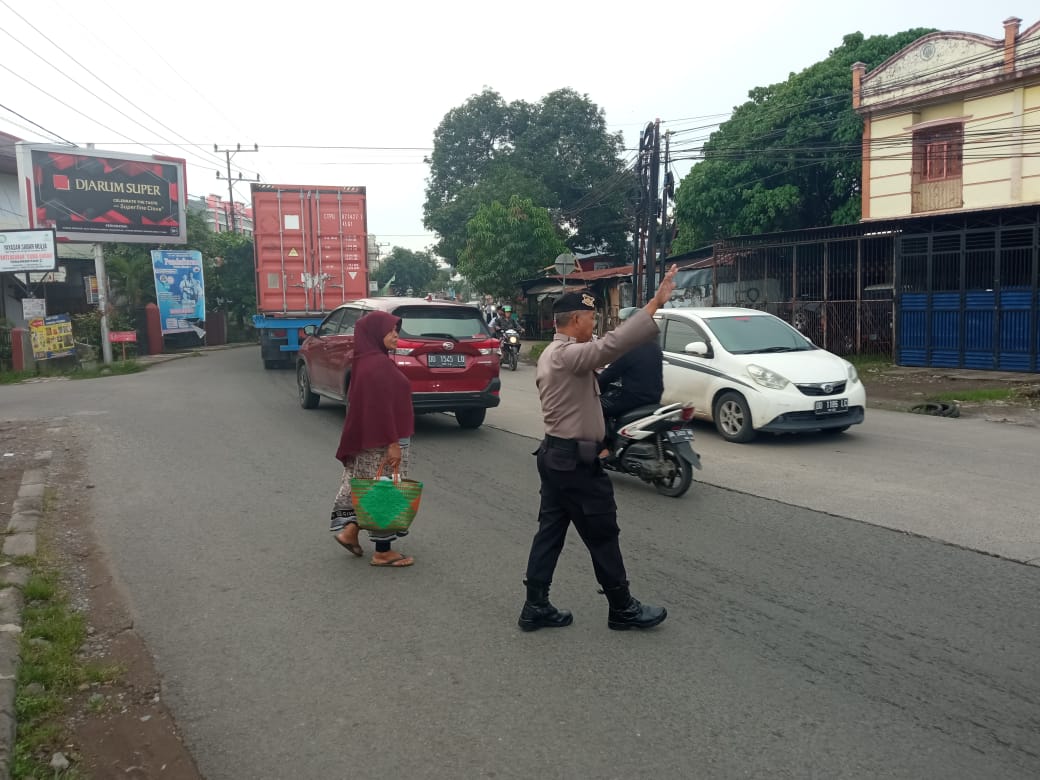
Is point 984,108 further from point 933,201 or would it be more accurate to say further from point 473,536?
point 473,536

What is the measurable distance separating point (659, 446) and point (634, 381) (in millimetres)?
602

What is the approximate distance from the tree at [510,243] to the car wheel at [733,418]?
24565 millimetres

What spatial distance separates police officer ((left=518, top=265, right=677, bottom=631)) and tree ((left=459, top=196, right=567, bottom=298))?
30088 millimetres

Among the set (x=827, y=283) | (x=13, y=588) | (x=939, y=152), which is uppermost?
(x=939, y=152)

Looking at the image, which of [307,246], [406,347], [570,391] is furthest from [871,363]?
[570,391]

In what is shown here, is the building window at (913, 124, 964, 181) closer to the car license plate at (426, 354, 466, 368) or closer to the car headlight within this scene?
the car headlight

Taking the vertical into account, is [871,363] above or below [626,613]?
above

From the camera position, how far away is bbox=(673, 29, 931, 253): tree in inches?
1129

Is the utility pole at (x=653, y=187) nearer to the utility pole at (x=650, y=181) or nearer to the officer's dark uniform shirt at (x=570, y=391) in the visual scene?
the utility pole at (x=650, y=181)

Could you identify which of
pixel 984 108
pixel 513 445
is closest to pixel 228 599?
pixel 513 445

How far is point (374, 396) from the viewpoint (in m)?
5.68

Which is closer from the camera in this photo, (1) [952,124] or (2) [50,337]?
(1) [952,124]

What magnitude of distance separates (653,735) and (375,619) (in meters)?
→ 1.86

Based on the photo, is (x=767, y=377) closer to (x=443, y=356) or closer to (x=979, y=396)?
(x=443, y=356)
